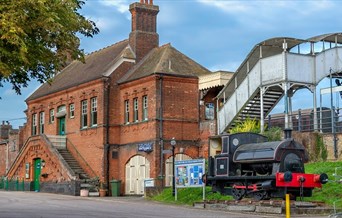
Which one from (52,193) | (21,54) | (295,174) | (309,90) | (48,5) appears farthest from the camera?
(52,193)

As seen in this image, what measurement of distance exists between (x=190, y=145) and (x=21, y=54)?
2390cm

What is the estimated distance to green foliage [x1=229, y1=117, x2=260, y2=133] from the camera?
31.4 meters

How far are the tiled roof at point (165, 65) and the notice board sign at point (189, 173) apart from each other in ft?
34.1

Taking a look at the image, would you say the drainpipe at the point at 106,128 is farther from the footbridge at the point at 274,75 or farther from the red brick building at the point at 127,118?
the footbridge at the point at 274,75

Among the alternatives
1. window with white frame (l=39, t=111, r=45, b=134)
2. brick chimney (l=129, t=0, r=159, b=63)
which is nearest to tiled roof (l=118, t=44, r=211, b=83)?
brick chimney (l=129, t=0, r=159, b=63)

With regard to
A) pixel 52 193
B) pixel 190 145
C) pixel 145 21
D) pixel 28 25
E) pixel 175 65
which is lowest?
pixel 52 193

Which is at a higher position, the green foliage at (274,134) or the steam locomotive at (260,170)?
the green foliage at (274,134)

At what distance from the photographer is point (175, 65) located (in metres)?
39.0

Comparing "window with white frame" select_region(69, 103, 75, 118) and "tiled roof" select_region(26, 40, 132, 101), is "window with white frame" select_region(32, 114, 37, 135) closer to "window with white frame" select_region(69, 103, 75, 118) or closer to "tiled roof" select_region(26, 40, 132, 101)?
"tiled roof" select_region(26, 40, 132, 101)

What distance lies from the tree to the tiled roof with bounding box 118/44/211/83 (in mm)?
19205

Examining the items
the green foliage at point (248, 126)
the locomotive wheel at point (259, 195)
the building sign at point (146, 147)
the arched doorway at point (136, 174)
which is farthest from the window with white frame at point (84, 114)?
the locomotive wheel at point (259, 195)

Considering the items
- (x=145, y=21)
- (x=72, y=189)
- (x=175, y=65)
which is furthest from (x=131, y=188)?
(x=145, y=21)

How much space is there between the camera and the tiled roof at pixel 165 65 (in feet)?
125

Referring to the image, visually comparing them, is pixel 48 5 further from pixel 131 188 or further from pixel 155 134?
pixel 131 188
